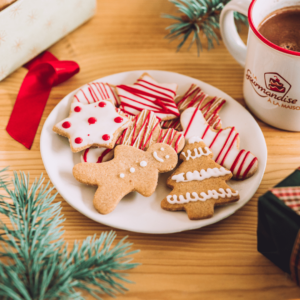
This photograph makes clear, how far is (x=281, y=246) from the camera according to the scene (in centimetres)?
63

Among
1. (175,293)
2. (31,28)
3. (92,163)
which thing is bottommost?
(175,293)

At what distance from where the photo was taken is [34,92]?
105 centimetres

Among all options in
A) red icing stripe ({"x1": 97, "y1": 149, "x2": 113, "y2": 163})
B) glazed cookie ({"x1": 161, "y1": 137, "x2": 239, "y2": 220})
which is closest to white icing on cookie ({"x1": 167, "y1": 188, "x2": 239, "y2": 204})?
glazed cookie ({"x1": 161, "y1": 137, "x2": 239, "y2": 220})

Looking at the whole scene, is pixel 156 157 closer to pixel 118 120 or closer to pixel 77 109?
pixel 118 120

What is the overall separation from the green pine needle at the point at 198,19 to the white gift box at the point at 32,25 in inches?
12.8

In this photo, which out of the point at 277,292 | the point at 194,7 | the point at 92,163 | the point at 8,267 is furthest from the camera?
A: the point at 194,7

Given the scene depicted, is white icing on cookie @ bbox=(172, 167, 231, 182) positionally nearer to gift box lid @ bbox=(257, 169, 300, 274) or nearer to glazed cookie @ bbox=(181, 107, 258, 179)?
glazed cookie @ bbox=(181, 107, 258, 179)

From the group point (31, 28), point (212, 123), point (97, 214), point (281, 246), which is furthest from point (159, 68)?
point (281, 246)

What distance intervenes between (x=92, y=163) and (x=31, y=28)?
0.51 metres

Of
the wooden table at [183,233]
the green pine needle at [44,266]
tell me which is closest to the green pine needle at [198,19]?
the wooden table at [183,233]

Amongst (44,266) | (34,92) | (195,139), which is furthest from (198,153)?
(34,92)

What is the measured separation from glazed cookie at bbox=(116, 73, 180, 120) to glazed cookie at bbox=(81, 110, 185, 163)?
1.8 inches

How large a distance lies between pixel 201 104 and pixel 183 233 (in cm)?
38

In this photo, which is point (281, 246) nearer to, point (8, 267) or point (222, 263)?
point (222, 263)
